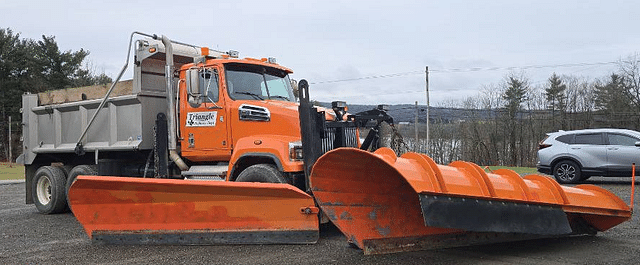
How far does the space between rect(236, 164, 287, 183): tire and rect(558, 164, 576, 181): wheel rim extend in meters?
11.1

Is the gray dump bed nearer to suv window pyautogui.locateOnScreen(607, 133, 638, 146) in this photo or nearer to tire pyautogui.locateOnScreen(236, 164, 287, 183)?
tire pyautogui.locateOnScreen(236, 164, 287, 183)

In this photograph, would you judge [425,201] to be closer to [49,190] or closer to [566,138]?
[49,190]

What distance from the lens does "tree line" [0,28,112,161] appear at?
4656cm

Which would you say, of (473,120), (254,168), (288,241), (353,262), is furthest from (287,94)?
(473,120)

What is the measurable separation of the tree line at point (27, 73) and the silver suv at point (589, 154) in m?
39.0

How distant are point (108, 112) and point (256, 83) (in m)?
2.91

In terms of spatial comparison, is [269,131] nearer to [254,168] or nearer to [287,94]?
[254,168]

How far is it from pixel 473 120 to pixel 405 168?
3292 cm

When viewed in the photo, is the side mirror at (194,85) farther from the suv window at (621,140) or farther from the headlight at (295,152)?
the suv window at (621,140)

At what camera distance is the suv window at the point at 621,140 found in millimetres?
14250

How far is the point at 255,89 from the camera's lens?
305 inches

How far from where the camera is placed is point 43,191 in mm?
10562

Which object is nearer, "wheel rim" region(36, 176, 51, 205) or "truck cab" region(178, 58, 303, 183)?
"truck cab" region(178, 58, 303, 183)

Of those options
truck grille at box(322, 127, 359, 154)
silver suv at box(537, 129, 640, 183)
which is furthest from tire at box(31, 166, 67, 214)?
silver suv at box(537, 129, 640, 183)
